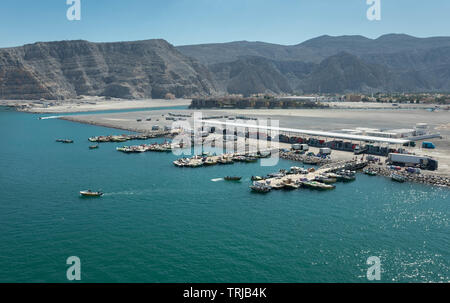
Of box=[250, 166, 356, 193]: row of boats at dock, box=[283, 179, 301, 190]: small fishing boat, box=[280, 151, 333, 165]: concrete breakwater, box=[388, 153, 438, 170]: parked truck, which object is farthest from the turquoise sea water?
box=[280, 151, 333, 165]: concrete breakwater

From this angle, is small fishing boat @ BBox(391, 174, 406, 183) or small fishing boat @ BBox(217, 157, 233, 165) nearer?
small fishing boat @ BBox(391, 174, 406, 183)

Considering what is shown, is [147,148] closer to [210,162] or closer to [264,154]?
[210,162]

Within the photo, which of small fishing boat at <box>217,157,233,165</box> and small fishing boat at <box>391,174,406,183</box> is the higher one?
small fishing boat at <box>217,157,233,165</box>

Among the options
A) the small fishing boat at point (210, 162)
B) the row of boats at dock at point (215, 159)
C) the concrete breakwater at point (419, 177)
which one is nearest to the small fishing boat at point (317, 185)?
the concrete breakwater at point (419, 177)

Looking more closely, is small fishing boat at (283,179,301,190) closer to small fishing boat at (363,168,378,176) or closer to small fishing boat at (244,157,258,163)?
small fishing boat at (363,168,378,176)

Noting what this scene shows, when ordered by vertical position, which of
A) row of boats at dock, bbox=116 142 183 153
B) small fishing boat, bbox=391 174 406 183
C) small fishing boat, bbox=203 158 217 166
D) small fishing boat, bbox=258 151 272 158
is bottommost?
small fishing boat, bbox=391 174 406 183

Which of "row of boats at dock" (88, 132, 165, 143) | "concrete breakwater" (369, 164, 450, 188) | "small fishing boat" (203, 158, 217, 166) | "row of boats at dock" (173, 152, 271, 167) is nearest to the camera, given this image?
"concrete breakwater" (369, 164, 450, 188)

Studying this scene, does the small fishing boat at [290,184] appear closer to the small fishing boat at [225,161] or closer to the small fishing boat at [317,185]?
the small fishing boat at [317,185]
